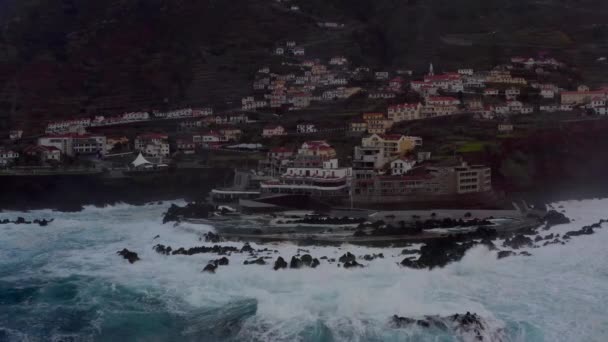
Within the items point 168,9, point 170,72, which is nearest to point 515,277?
point 170,72

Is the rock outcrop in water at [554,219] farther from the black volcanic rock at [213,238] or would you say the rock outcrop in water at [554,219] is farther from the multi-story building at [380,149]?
the black volcanic rock at [213,238]

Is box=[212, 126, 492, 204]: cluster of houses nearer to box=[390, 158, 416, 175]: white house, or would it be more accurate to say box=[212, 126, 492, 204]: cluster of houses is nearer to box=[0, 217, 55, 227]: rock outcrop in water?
box=[390, 158, 416, 175]: white house

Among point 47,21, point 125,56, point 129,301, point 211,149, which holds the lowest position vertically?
point 129,301

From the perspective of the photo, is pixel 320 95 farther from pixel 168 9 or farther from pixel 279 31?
pixel 168 9

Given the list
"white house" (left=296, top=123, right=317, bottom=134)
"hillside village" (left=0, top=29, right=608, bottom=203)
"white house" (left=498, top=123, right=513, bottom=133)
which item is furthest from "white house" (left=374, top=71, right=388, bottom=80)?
"white house" (left=498, top=123, right=513, bottom=133)

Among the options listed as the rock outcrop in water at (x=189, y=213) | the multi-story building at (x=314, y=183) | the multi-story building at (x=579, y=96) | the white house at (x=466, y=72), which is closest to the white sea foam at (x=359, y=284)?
the rock outcrop in water at (x=189, y=213)

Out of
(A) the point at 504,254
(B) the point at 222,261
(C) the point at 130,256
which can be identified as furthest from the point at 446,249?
(C) the point at 130,256
